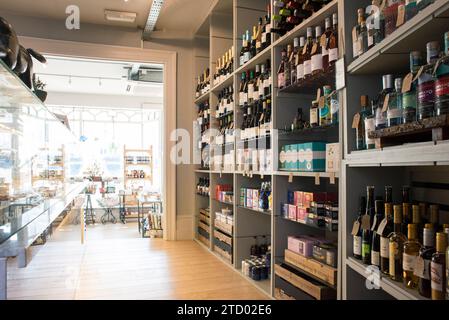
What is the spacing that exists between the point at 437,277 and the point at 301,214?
126 cm

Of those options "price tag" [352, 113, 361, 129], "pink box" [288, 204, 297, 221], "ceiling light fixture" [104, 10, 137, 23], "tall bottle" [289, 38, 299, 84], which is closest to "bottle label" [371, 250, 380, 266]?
"price tag" [352, 113, 361, 129]

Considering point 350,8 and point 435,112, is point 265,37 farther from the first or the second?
point 435,112

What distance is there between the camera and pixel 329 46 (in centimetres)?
208

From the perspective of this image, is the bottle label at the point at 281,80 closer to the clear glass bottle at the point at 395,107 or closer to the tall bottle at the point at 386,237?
the clear glass bottle at the point at 395,107

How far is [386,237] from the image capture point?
151 cm

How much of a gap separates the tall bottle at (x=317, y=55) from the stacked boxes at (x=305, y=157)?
1.55 feet

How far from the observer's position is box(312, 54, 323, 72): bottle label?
219 centimetres

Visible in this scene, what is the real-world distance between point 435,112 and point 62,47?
476 cm

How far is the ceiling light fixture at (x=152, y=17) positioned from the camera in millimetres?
4047

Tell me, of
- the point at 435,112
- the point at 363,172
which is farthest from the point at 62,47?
the point at 435,112

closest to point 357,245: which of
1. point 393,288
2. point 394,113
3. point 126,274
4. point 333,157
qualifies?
point 393,288

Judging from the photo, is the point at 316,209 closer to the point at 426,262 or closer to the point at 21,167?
the point at 426,262

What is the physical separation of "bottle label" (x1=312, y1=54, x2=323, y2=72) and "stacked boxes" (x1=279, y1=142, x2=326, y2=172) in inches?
19.1

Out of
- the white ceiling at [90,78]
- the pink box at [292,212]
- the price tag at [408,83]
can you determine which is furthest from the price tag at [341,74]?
the white ceiling at [90,78]
